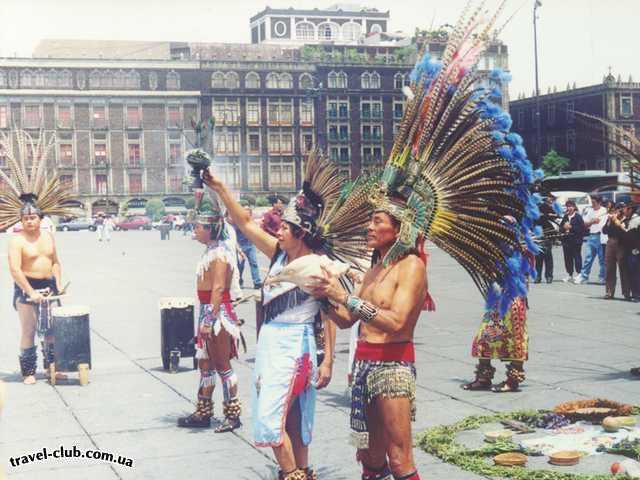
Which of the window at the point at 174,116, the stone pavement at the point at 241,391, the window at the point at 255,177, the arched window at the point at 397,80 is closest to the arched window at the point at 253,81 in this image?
the window at the point at 174,116

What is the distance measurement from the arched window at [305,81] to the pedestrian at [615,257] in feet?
218

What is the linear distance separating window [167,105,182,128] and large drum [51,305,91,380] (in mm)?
72203

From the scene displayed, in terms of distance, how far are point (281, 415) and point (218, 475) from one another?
3.72ft

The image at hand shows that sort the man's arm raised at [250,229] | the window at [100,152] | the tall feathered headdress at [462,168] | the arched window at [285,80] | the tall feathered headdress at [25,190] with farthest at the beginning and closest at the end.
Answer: the arched window at [285,80] < the window at [100,152] < the tall feathered headdress at [25,190] < the man's arm raised at [250,229] < the tall feathered headdress at [462,168]

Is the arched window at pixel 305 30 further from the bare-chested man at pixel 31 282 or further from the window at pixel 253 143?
the bare-chested man at pixel 31 282

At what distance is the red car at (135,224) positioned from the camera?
218ft

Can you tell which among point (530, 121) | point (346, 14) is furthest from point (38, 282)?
point (346, 14)

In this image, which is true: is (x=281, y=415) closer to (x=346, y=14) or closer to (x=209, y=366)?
(x=209, y=366)

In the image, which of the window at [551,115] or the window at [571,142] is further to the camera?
the window at [551,115]

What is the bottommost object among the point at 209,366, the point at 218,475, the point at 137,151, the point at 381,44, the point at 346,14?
the point at 218,475

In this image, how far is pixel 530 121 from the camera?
7431 centimetres

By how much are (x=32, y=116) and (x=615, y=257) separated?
66.9 m

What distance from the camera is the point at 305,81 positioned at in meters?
81.6

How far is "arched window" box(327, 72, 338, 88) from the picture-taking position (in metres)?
82.9
